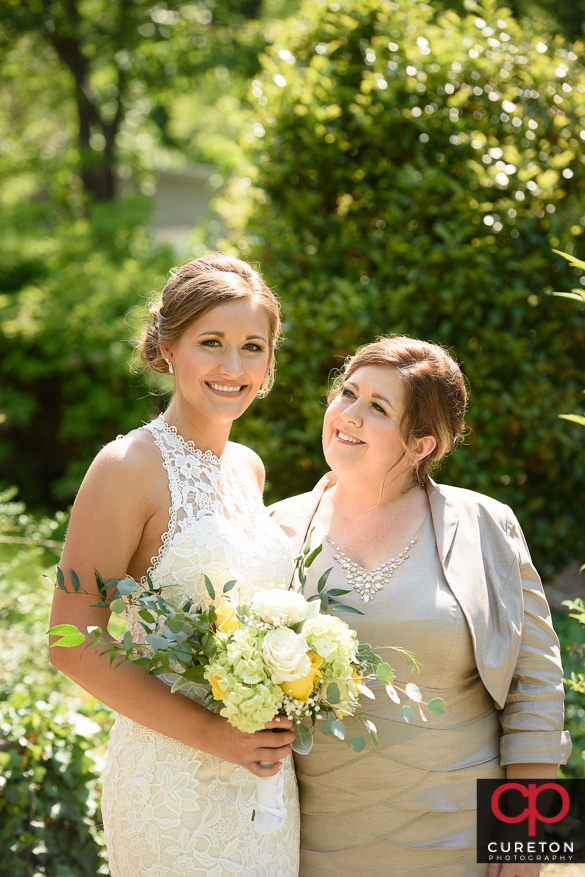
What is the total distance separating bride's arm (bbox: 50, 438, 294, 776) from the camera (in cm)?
201

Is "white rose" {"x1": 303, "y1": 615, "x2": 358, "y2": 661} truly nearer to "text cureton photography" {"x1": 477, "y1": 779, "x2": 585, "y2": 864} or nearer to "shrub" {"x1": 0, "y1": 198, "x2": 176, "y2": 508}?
"text cureton photography" {"x1": 477, "y1": 779, "x2": 585, "y2": 864}

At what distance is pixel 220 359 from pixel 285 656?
0.87m

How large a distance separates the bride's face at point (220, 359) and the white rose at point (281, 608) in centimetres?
54

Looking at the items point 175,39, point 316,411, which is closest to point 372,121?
point 316,411

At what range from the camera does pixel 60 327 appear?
8.64 m

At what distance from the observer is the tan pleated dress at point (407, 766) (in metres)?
2.43

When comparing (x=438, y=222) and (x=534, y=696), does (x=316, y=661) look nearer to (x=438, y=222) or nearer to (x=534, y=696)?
(x=534, y=696)

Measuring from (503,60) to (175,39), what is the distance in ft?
32.7

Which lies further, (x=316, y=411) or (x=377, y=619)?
(x=316, y=411)

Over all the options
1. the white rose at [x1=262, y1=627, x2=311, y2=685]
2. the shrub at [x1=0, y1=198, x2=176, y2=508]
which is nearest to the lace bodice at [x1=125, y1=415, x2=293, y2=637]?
the white rose at [x1=262, y1=627, x2=311, y2=685]

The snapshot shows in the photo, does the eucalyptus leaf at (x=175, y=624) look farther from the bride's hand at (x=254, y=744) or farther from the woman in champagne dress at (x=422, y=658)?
the woman in champagne dress at (x=422, y=658)

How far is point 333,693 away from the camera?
192cm

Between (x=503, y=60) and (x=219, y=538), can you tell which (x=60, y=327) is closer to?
(x=503, y=60)

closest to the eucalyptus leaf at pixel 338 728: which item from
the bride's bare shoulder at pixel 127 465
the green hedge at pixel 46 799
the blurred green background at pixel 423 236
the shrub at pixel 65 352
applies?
the bride's bare shoulder at pixel 127 465
